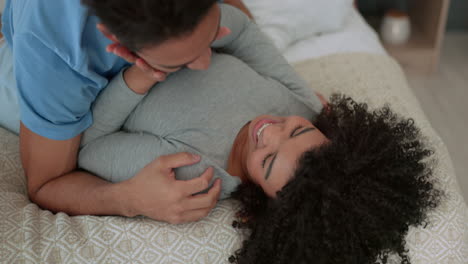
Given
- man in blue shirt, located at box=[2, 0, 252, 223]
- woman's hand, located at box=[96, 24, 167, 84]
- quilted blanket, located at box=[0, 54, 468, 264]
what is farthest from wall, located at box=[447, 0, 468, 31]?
woman's hand, located at box=[96, 24, 167, 84]

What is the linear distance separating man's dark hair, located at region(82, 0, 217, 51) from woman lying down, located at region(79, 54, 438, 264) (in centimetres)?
34

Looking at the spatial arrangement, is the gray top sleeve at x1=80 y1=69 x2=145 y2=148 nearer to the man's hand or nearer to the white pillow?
the man's hand

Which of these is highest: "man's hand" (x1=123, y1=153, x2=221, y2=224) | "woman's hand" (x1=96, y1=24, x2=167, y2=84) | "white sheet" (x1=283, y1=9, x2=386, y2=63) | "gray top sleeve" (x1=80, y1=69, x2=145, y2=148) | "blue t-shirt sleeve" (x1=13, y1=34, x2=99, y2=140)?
"woman's hand" (x1=96, y1=24, x2=167, y2=84)

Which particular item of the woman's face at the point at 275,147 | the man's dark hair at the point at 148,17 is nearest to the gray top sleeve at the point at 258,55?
the woman's face at the point at 275,147

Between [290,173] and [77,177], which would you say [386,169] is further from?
[77,177]

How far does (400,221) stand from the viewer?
863 mm

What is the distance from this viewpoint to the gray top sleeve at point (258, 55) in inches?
47.2

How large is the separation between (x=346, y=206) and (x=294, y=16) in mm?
1023

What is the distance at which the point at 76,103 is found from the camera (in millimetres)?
917

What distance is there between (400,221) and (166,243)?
497 millimetres

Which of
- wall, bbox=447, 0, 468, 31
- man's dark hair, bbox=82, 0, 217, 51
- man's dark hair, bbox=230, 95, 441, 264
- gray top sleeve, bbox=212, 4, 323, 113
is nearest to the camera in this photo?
man's dark hair, bbox=82, 0, 217, 51

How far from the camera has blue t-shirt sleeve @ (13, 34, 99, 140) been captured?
0.86 metres

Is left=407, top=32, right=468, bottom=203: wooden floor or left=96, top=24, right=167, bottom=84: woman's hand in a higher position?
left=96, top=24, right=167, bottom=84: woman's hand

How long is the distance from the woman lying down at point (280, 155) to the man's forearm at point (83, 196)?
0.14 ft
